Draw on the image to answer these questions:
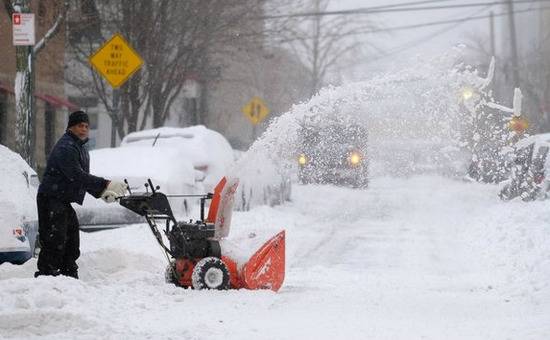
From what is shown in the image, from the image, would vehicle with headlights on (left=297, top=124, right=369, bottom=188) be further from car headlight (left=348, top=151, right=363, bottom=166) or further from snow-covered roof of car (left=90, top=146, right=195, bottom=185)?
snow-covered roof of car (left=90, top=146, right=195, bottom=185)

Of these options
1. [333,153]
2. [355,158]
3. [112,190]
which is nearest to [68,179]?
[112,190]

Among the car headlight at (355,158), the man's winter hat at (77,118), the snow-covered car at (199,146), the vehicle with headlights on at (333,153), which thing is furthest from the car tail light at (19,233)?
the car headlight at (355,158)

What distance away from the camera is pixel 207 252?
786 cm

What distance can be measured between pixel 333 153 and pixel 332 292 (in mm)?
10608

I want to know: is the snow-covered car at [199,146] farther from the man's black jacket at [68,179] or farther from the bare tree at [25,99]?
the man's black jacket at [68,179]

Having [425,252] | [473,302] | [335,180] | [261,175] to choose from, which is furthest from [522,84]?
[473,302]

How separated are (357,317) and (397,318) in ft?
0.98

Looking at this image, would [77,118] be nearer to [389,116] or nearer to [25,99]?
[25,99]

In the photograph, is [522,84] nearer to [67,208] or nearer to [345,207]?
[345,207]

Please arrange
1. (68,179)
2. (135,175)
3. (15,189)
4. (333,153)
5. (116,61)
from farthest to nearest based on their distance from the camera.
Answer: (333,153) < (116,61) < (135,175) < (15,189) < (68,179)

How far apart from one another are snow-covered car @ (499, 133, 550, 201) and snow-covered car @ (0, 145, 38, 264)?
9657 millimetres

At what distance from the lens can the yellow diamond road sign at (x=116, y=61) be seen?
55.3 ft

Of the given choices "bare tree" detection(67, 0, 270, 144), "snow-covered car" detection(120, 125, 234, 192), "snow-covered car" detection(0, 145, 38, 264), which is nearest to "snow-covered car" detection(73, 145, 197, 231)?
"snow-covered car" detection(120, 125, 234, 192)

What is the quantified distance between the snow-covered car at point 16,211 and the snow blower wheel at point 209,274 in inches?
72.4
